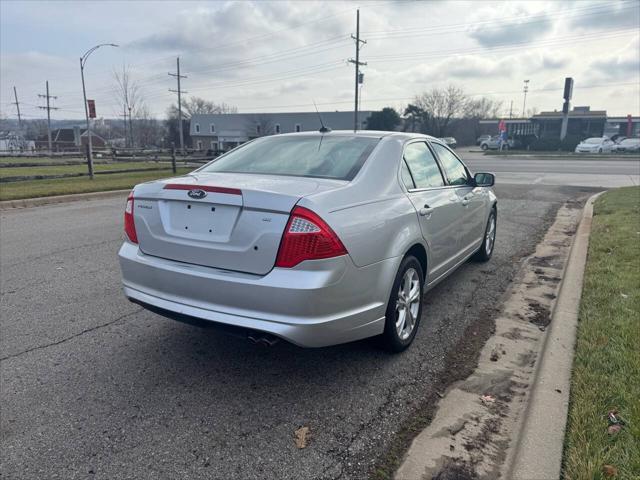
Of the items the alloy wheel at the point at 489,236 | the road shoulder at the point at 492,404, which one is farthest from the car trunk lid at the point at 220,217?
the alloy wheel at the point at 489,236

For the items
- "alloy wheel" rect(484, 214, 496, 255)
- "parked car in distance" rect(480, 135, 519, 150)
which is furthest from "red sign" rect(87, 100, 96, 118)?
"parked car in distance" rect(480, 135, 519, 150)

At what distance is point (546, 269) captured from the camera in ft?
19.6

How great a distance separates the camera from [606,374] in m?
3.01

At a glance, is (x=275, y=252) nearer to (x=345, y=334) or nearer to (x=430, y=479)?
(x=345, y=334)

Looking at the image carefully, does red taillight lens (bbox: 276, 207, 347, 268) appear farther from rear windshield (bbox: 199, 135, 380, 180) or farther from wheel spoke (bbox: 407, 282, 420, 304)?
wheel spoke (bbox: 407, 282, 420, 304)

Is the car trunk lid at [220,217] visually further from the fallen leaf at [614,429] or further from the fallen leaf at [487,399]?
the fallen leaf at [614,429]

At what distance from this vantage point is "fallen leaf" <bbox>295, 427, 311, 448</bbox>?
8.34 feet

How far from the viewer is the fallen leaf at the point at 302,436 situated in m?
2.54

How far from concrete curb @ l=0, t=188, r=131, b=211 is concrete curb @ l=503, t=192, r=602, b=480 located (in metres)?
11.6

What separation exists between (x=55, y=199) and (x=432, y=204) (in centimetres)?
1126

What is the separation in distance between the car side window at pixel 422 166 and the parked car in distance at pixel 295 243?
4cm

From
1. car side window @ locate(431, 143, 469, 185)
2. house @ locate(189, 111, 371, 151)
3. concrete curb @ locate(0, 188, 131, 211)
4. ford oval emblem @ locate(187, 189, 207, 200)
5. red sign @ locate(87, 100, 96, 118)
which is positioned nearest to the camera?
ford oval emblem @ locate(187, 189, 207, 200)

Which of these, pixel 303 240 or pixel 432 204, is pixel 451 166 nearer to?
pixel 432 204

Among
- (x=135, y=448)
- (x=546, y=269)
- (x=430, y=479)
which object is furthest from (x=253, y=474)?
(x=546, y=269)
